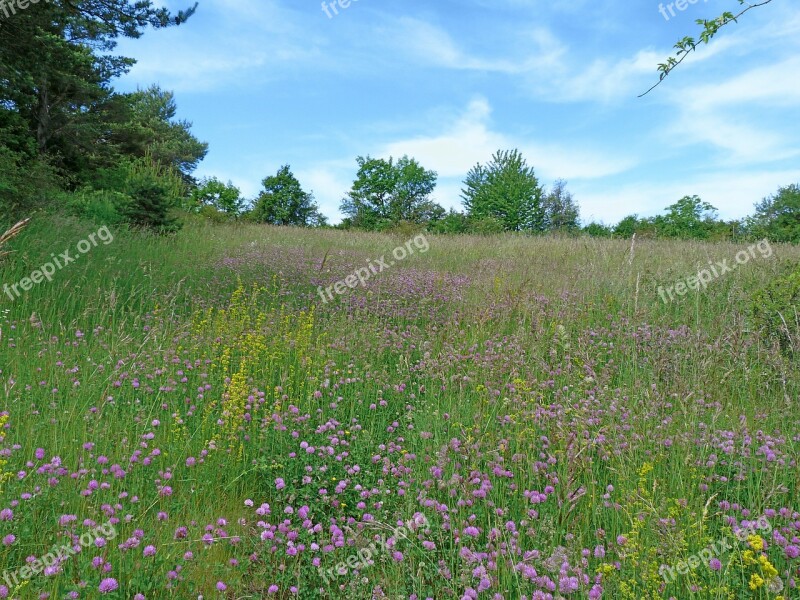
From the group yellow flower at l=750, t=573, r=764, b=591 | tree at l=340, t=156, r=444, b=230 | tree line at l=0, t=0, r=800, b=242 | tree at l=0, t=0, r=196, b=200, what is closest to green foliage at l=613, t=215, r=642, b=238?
tree line at l=0, t=0, r=800, b=242

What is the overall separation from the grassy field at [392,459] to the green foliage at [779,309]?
9.4 inches

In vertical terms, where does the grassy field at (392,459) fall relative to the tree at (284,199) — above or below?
below

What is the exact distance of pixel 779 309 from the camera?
16.9 ft

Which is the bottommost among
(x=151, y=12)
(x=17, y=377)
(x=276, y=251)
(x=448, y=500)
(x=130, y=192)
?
(x=448, y=500)

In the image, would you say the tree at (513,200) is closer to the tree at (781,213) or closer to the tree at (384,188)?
the tree at (384,188)

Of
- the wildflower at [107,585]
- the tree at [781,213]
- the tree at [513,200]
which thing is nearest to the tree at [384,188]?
the tree at [513,200]

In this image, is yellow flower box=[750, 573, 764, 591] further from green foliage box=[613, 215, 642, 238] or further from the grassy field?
green foliage box=[613, 215, 642, 238]

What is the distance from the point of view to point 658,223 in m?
43.2

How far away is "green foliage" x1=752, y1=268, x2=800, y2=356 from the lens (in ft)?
16.5

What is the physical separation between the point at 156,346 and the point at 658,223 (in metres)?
46.6

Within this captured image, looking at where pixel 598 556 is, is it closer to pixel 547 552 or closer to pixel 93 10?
pixel 547 552

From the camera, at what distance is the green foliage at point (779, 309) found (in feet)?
16.5

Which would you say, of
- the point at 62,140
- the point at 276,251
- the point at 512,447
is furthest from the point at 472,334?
the point at 62,140

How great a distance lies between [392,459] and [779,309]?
15.1ft
